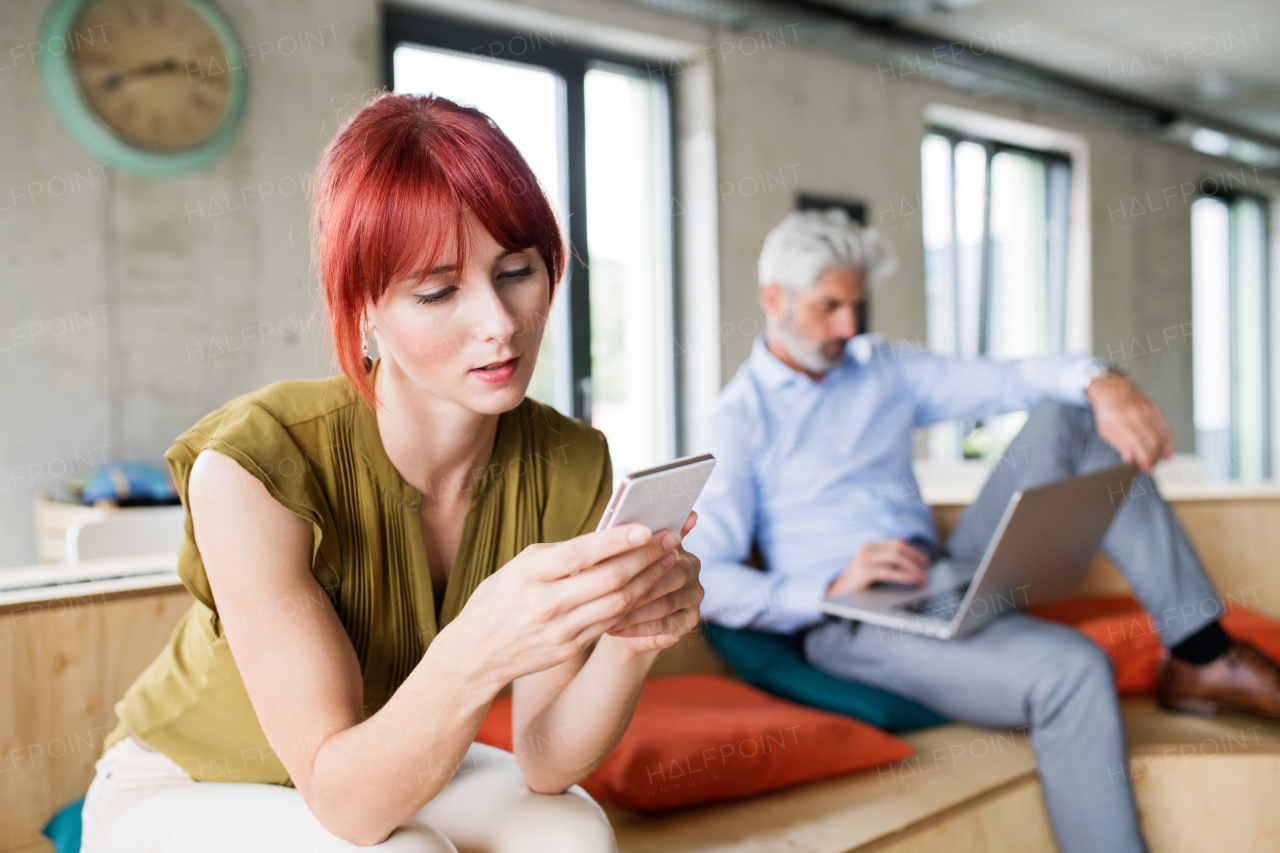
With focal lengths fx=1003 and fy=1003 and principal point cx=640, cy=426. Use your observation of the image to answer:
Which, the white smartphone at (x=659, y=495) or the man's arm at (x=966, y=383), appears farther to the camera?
the man's arm at (x=966, y=383)

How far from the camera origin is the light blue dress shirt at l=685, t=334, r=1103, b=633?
75.2 inches

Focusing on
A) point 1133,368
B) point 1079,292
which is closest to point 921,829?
point 1079,292

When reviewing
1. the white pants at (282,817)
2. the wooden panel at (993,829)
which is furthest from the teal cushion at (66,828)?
the wooden panel at (993,829)

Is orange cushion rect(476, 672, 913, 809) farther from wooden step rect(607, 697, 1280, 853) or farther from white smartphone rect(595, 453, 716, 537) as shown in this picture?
white smartphone rect(595, 453, 716, 537)

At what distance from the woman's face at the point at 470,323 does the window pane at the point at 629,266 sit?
12.3ft

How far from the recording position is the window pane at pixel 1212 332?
8289 mm

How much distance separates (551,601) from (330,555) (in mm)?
311

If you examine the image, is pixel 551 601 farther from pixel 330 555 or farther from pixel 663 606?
pixel 330 555

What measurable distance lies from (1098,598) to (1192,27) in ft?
15.5

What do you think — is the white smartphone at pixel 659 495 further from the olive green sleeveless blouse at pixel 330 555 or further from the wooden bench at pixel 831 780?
the wooden bench at pixel 831 780

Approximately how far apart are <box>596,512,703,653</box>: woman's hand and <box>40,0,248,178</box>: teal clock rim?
9.77ft

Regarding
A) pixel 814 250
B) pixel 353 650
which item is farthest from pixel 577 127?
pixel 353 650

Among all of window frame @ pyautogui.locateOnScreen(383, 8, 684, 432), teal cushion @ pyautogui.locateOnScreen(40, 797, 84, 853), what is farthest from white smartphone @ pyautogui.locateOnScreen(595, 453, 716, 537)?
window frame @ pyautogui.locateOnScreen(383, 8, 684, 432)

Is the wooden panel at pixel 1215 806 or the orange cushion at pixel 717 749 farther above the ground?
the orange cushion at pixel 717 749
